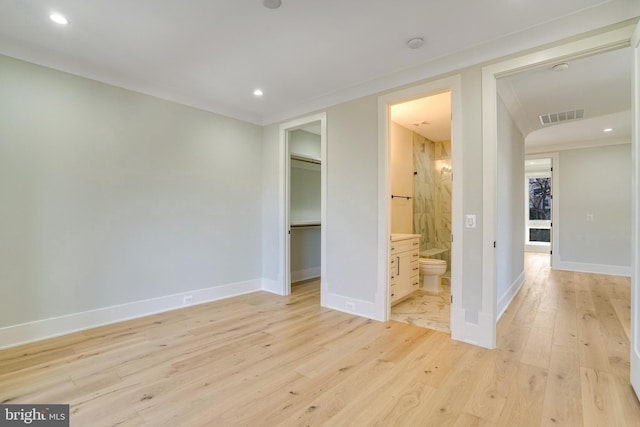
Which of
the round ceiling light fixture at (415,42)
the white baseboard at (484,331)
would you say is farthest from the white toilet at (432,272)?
the round ceiling light fixture at (415,42)

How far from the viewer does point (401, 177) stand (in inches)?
192

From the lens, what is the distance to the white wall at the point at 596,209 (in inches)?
222

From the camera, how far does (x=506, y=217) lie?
12.7 feet

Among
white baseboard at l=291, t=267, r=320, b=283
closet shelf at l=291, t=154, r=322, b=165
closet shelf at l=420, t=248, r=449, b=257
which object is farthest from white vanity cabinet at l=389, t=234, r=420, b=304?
closet shelf at l=291, t=154, r=322, b=165

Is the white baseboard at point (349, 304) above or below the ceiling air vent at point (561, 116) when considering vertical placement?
below

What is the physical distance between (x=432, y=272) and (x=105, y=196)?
4.23m

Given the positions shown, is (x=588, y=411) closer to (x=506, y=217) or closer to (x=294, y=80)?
(x=506, y=217)

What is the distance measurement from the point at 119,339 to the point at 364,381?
7.52 ft

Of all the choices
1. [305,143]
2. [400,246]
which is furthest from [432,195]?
[305,143]

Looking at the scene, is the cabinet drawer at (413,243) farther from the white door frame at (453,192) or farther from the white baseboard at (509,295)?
the white baseboard at (509,295)

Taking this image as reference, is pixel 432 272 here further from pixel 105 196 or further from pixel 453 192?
pixel 105 196

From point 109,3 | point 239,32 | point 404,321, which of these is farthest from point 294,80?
point 404,321

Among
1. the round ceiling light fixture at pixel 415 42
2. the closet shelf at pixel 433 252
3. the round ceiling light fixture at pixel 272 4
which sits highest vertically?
the round ceiling light fixture at pixel 272 4

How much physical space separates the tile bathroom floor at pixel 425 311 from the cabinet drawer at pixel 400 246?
2.34ft
